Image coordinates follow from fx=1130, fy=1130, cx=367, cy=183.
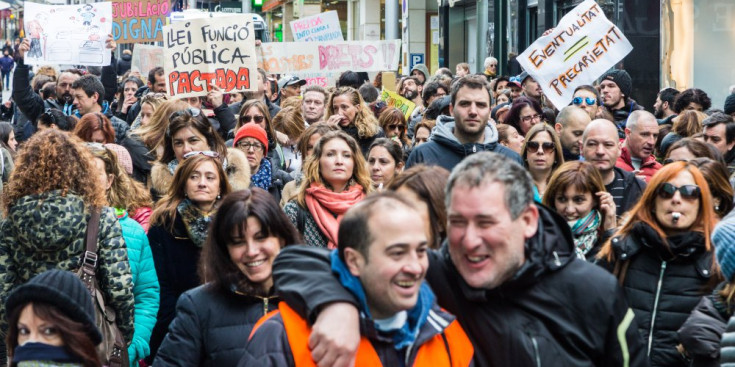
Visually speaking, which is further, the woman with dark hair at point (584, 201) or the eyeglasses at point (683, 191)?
the woman with dark hair at point (584, 201)

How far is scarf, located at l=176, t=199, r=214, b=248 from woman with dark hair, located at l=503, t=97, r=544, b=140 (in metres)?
4.62

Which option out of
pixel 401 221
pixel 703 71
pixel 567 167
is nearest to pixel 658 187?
pixel 567 167

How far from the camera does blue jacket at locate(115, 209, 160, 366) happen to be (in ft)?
19.9

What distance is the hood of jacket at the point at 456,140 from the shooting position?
7.72m

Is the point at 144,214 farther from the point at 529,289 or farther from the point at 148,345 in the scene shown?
the point at 529,289

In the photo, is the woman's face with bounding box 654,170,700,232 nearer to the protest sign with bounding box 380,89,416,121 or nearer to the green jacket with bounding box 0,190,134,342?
the green jacket with bounding box 0,190,134,342

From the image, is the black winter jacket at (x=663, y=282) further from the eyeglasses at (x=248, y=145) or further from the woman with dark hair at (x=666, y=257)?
the eyeglasses at (x=248, y=145)

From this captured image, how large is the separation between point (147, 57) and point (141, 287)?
518 inches

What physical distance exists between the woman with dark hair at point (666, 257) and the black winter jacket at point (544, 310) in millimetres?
1536

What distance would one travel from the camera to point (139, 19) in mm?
19719

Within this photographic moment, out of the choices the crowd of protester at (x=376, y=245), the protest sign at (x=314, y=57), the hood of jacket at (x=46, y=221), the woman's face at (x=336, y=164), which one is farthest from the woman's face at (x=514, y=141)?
the protest sign at (x=314, y=57)

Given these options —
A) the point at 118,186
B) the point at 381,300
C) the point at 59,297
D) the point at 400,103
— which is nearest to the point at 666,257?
the point at 381,300

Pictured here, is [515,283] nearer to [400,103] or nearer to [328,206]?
[328,206]

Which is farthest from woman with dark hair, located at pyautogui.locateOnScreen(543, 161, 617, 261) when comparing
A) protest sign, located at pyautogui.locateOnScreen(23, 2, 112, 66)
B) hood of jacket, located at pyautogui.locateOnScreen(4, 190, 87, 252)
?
protest sign, located at pyautogui.locateOnScreen(23, 2, 112, 66)
